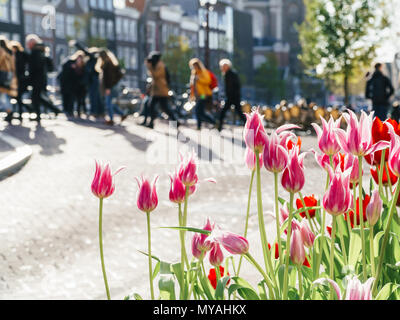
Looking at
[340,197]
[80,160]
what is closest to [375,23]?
[80,160]

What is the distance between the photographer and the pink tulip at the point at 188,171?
1.81 m

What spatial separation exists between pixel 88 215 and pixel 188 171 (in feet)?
16.8

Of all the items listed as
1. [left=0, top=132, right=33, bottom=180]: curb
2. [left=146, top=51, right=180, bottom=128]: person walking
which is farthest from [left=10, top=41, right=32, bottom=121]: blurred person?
[left=0, top=132, right=33, bottom=180]: curb

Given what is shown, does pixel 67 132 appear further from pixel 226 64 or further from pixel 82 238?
pixel 82 238

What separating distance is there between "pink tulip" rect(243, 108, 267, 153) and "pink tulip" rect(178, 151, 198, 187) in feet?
0.75

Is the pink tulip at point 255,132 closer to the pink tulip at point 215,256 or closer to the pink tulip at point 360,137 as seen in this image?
the pink tulip at point 360,137

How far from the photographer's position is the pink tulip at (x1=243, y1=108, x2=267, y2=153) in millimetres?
1590

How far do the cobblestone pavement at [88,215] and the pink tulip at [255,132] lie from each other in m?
0.49

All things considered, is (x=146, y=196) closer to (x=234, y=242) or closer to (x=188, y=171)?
(x=188, y=171)

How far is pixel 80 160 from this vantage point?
10.7 meters

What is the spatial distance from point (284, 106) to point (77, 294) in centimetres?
1869

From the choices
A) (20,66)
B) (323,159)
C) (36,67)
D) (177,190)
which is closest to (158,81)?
(36,67)

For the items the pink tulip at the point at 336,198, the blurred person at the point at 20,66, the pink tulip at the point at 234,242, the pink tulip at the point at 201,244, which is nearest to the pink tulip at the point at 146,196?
the pink tulip at the point at 201,244

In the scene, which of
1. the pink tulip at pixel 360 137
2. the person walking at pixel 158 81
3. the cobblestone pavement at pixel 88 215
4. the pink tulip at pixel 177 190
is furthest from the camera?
the person walking at pixel 158 81
